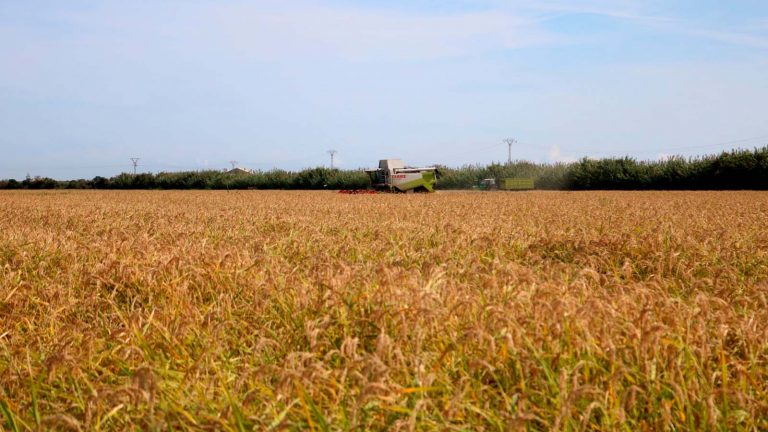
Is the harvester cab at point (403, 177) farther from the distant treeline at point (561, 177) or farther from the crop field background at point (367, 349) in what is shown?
the crop field background at point (367, 349)

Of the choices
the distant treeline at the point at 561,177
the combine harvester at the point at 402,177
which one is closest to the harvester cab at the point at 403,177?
the combine harvester at the point at 402,177

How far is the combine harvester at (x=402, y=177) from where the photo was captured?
36344 millimetres

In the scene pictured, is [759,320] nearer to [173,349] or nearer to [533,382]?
[533,382]

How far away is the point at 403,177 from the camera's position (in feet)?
121

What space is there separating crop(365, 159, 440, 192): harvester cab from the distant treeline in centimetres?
1743

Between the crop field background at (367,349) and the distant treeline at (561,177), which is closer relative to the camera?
the crop field background at (367,349)

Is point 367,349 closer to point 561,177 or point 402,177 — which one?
point 402,177

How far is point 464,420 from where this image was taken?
2742 mm

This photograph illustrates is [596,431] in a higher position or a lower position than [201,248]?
lower

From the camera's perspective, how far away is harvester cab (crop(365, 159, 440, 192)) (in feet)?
119

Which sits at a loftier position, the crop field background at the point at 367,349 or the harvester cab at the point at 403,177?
the harvester cab at the point at 403,177

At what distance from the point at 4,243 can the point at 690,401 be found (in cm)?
778

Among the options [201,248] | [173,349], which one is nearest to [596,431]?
[173,349]

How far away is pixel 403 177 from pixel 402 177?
6 centimetres
